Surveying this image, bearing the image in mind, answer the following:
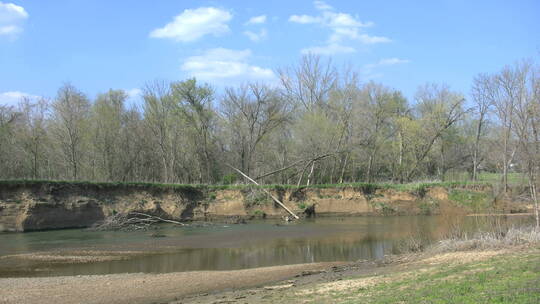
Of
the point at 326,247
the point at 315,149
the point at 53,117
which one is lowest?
the point at 326,247

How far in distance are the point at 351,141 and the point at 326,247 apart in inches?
1231

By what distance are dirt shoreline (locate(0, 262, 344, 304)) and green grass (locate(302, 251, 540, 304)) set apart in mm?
4885

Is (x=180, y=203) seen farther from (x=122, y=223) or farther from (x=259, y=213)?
(x=122, y=223)

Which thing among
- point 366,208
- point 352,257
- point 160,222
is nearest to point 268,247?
point 352,257

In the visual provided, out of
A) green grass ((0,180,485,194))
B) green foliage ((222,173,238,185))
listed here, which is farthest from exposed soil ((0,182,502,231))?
green foliage ((222,173,238,185))

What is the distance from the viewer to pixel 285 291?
45.2ft

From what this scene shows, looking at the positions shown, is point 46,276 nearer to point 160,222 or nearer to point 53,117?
point 160,222

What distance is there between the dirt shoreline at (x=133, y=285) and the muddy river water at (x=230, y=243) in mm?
1897

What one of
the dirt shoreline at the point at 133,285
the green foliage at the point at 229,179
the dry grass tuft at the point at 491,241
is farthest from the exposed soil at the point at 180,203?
the dirt shoreline at the point at 133,285

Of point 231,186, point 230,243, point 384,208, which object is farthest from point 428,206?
point 230,243

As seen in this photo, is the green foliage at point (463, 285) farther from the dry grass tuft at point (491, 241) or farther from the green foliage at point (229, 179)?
the green foliage at point (229, 179)

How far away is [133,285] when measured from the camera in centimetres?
1591

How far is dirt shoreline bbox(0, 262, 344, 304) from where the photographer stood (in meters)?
14.2

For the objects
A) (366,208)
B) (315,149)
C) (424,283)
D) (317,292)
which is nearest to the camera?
(424,283)
